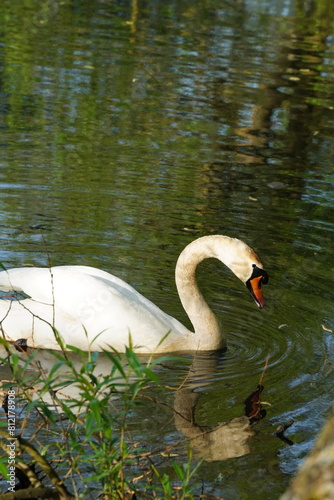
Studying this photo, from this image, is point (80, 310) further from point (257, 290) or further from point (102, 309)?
point (257, 290)

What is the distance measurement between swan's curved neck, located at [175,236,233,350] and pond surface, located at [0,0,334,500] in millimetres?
166

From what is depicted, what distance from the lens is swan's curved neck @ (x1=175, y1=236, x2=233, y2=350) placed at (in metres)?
6.18

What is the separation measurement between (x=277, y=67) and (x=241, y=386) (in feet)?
39.9

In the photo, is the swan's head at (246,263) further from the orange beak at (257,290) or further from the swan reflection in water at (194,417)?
the swan reflection in water at (194,417)

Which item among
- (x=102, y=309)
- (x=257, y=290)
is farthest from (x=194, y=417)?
(x=257, y=290)

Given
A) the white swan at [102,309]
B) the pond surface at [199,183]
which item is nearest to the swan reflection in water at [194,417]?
the pond surface at [199,183]

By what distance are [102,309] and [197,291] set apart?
87cm

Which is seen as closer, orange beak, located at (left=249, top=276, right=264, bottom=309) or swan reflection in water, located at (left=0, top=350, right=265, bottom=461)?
swan reflection in water, located at (left=0, top=350, right=265, bottom=461)

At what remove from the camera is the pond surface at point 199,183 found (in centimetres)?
560

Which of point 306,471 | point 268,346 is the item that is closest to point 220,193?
point 268,346

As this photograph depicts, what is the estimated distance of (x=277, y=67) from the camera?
55.2 ft

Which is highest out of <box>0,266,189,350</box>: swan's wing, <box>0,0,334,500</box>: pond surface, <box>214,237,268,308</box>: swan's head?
<box>214,237,268,308</box>: swan's head

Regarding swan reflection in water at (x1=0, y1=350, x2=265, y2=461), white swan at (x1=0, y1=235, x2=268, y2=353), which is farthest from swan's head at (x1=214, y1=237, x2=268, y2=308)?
swan reflection in water at (x1=0, y1=350, x2=265, y2=461)

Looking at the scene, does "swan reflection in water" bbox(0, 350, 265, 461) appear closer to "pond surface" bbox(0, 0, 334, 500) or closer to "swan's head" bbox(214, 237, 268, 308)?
"pond surface" bbox(0, 0, 334, 500)
